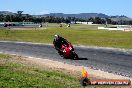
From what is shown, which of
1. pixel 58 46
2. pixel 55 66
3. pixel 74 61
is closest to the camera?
pixel 55 66

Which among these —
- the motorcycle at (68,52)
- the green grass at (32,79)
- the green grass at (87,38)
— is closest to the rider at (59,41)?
the motorcycle at (68,52)

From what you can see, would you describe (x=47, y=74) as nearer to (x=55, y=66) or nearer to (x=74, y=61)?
(x=55, y=66)

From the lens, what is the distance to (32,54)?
1251 inches

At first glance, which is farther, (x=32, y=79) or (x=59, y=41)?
(x=59, y=41)

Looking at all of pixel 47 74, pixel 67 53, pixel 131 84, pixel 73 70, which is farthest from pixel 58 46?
pixel 131 84

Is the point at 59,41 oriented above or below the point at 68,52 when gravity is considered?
above

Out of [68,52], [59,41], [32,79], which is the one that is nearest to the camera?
[32,79]

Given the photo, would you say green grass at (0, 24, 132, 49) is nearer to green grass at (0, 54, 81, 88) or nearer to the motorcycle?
the motorcycle

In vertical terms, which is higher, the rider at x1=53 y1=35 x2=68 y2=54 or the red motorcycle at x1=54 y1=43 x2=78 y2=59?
the rider at x1=53 y1=35 x2=68 y2=54

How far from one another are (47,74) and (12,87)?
451 cm

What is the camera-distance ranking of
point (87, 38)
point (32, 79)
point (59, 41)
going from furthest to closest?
point (87, 38)
point (59, 41)
point (32, 79)

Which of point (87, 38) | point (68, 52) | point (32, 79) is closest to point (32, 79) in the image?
point (32, 79)

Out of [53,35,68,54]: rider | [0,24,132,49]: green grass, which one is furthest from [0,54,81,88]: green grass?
[0,24,132,49]: green grass

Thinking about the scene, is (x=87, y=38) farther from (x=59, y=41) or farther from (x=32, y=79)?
(x=32, y=79)
